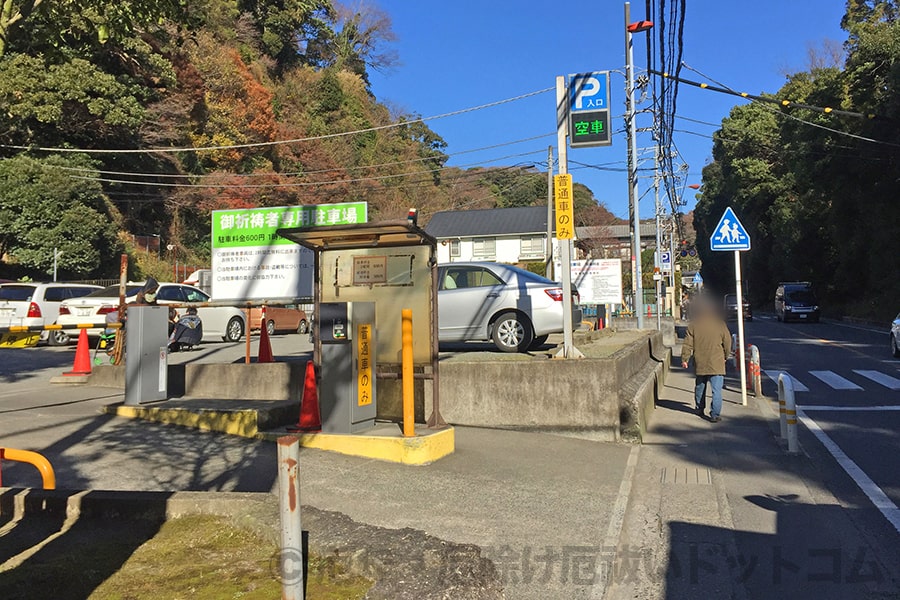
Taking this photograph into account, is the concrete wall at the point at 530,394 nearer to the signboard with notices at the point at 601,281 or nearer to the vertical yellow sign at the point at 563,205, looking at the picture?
the vertical yellow sign at the point at 563,205

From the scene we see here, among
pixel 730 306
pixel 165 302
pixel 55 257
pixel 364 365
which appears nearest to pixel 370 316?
pixel 364 365

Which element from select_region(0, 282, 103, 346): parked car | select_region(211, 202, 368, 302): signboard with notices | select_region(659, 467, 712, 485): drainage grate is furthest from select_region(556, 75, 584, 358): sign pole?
select_region(0, 282, 103, 346): parked car

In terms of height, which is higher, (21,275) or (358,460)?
(21,275)

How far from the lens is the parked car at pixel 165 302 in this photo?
16.6 meters

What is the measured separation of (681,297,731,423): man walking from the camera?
33.0ft

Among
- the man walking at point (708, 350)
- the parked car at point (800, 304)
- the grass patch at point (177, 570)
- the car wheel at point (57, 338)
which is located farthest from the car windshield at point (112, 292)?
the parked car at point (800, 304)

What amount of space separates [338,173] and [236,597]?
142ft

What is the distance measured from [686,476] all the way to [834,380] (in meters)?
8.91

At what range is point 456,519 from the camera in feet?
17.2

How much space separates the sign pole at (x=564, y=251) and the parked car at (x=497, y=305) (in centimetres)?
93

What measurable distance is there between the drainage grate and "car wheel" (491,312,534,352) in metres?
4.00

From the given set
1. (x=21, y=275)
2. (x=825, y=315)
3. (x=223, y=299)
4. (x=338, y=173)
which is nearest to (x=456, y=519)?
(x=223, y=299)

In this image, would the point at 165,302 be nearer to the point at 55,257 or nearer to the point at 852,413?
the point at 55,257

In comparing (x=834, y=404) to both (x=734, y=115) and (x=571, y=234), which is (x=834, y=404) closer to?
(x=571, y=234)
